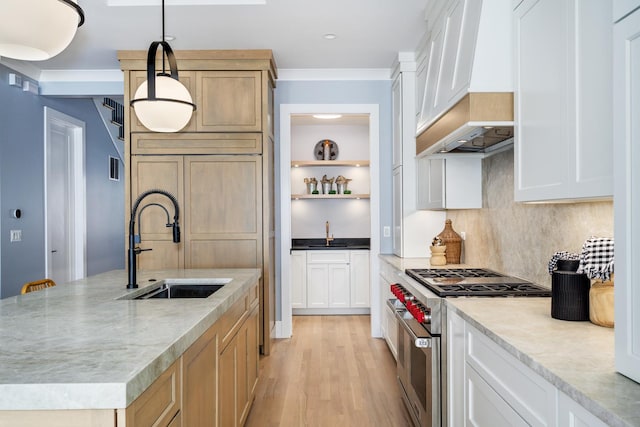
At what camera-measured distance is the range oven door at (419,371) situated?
7.19ft

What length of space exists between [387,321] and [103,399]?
326 centimetres

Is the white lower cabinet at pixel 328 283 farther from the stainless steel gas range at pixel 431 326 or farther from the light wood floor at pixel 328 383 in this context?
the stainless steel gas range at pixel 431 326

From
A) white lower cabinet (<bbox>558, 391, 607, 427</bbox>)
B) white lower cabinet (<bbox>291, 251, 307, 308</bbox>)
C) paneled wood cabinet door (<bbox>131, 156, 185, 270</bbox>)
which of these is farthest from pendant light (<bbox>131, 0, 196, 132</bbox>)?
white lower cabinet (<bbox>291, 251, 307, 308</bbox>)

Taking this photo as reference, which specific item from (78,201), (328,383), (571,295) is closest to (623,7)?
(571,295)

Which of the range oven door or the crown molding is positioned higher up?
the crown molding

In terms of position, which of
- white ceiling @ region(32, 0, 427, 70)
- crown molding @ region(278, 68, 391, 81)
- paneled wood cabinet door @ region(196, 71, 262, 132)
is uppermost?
white ceiling @ region(32, 0, 427, 70)

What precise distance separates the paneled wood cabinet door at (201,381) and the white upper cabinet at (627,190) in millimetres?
1208

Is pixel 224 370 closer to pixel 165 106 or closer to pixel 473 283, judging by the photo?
pixel 473 283

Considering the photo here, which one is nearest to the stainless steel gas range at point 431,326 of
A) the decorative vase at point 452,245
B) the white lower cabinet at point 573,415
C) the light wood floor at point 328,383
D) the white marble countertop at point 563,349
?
the white marble countertop at point 563,349

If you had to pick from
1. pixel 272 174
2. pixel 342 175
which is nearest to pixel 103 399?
pixel 272 174

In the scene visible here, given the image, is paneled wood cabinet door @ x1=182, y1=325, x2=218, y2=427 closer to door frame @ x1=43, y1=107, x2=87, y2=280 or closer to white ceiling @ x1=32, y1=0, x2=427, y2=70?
white ceiling @ x1=32, y1=0, x2=427, y2=70

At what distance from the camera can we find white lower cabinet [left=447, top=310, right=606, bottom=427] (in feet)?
3.67

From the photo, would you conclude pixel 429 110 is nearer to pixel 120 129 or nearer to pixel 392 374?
pixel 392 374

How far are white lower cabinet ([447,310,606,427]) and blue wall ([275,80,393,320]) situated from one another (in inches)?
102
